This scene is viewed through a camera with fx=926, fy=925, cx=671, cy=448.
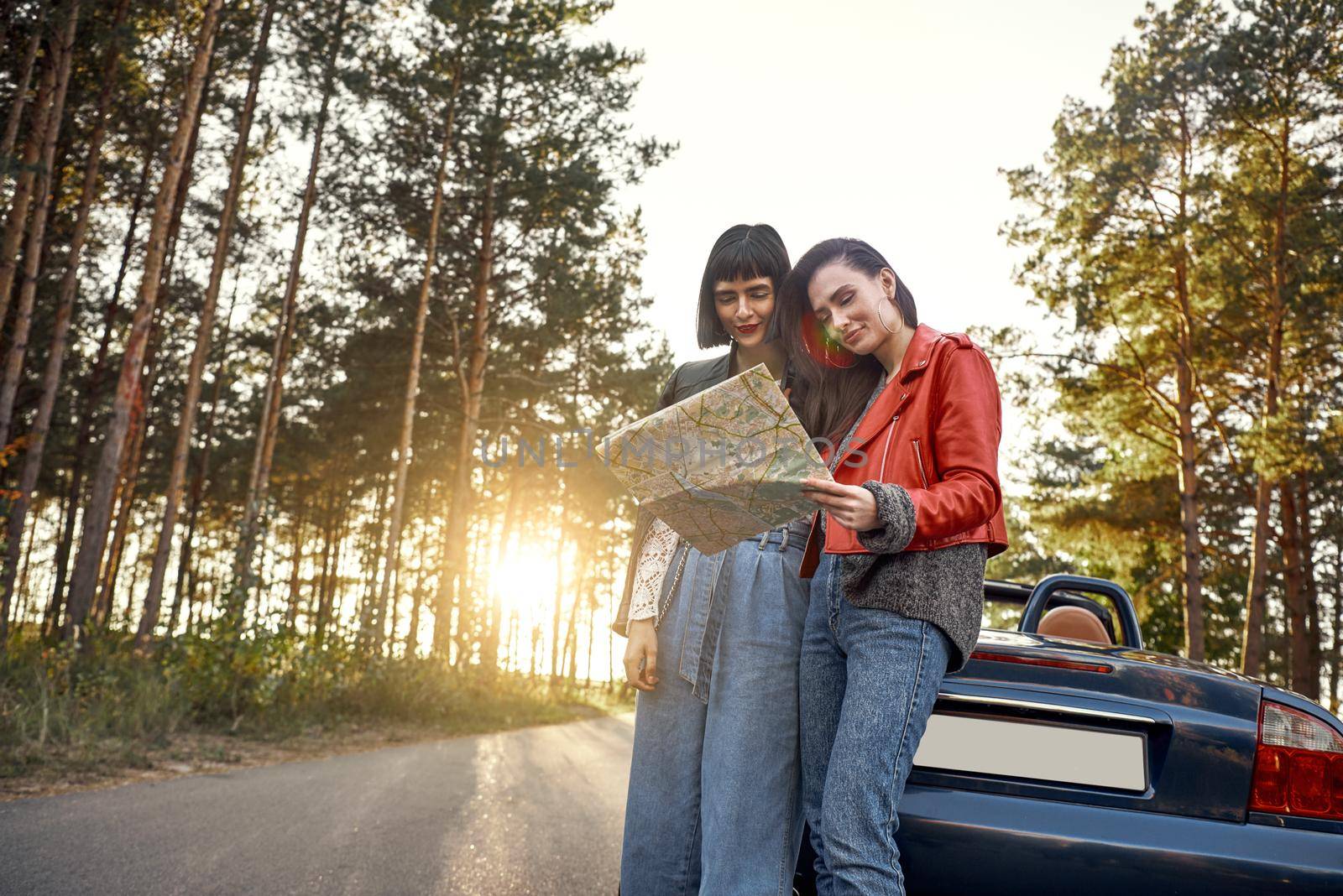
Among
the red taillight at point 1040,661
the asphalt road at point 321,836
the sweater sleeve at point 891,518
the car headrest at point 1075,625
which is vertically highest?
the sweater sleeve at point 891,518

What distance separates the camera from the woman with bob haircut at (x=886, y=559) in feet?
5.61

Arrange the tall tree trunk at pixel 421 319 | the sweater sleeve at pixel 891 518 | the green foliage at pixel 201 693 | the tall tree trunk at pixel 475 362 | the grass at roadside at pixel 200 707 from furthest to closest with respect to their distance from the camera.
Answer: the tall tree trunk at pixel 475 362
the tall tree trunk at pixel 421 319
the green foliage at pixel 201 693
the grass at roadside at pixel 200 707
the sweater sleeve at pixel 891 518

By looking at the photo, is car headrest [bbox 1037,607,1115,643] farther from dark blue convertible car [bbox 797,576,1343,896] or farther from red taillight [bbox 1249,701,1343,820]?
red taillight [bbox 1249,701,1343,820]

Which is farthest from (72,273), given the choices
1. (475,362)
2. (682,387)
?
(682,387)

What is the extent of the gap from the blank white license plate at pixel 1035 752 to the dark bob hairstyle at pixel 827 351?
90cm

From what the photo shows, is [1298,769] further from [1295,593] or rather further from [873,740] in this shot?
[1295,593]

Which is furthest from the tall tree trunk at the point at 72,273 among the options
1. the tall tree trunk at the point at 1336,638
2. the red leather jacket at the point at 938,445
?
the tall tree trunk at the point at 1336,638

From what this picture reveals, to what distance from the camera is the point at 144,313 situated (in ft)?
42.3

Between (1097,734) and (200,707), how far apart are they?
872 centimetres

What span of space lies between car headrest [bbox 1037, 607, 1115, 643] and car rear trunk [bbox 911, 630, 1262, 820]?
4.92ft

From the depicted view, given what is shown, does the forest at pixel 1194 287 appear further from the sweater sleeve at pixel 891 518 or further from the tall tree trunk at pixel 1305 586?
the sweater sleeve at pixel 891 518

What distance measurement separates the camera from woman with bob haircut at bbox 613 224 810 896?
2.03m

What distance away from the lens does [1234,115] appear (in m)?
16.1

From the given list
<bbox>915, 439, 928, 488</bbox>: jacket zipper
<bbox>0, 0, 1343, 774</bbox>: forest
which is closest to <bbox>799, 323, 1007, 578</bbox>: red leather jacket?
<bbox>915, 439, 928, 488</bbox>: jacket zipper
